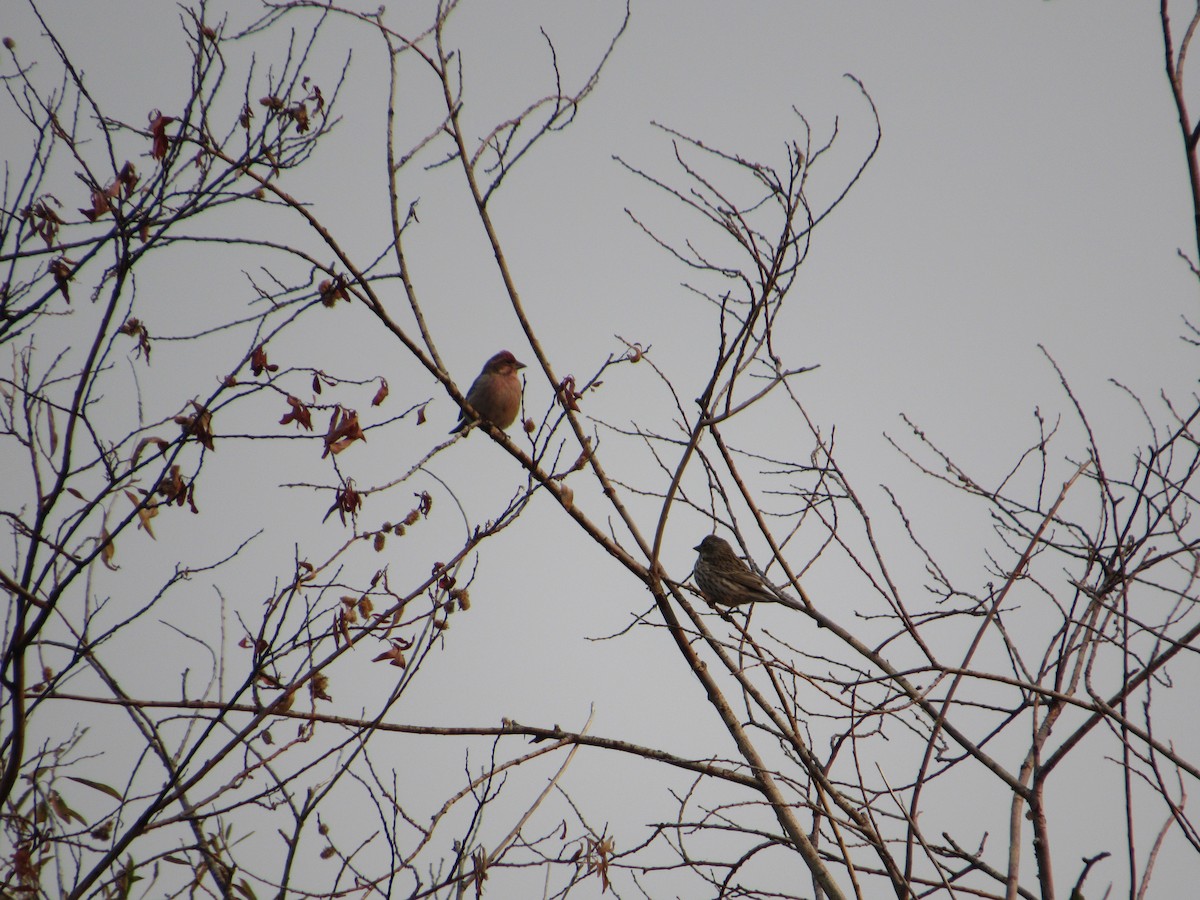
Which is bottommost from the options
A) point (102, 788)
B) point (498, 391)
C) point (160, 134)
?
point (102, 788)

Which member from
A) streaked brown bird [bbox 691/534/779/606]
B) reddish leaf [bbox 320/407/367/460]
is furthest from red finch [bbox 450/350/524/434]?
reddish leaf [bbox 320/407/367/460]

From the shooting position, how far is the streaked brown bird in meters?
7.47

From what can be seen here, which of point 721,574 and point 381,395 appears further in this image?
point 721,574

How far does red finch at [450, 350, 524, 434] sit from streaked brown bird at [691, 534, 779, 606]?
6.07 ft

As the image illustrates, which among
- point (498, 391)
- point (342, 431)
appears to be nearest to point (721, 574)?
point (498, 391)

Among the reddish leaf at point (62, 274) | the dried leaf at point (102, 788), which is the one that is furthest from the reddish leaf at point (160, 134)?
the dried leaf at point (102, 788)

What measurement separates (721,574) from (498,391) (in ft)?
7.11

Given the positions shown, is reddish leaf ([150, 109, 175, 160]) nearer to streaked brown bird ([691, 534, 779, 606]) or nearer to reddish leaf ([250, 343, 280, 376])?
reddish leaf ([250, 343, 280, 376])

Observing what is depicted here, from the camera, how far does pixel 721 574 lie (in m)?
7.66

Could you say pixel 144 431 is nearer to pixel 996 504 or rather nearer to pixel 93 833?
pixel 93 833

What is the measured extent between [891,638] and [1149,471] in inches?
61.8

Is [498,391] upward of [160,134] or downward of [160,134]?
upward

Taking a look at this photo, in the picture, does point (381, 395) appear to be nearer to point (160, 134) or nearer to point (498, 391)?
point (160, 134)

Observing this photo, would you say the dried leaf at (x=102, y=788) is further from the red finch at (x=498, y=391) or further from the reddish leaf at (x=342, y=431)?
the red finch at (x=498, y=391)
